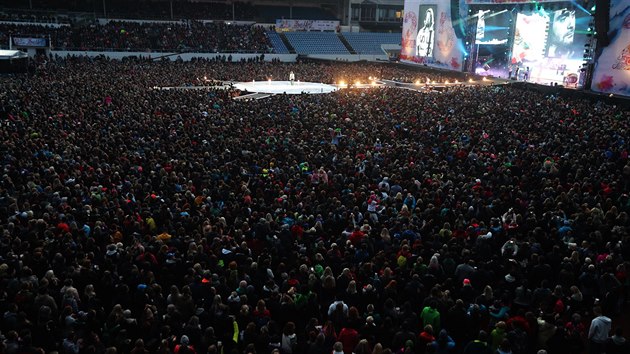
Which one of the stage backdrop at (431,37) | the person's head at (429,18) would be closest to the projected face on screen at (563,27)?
the stage backdrop at (431,37)

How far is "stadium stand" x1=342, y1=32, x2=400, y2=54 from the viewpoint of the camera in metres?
60.2

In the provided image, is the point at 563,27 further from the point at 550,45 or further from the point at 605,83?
the point at 605,83

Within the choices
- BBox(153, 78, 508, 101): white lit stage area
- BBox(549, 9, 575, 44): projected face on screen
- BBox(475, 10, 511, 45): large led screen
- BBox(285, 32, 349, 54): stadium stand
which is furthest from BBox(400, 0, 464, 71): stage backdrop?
BBox(285, 32, 349, 54): stadium stand

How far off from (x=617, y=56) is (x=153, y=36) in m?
41.8

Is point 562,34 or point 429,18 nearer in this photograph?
point 562,34

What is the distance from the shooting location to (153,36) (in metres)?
52.9

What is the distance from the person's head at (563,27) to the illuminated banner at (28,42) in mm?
41099

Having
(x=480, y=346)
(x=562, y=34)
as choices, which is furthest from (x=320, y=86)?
(x=480, y=346)

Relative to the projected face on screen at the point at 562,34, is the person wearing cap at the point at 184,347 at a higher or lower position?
lower

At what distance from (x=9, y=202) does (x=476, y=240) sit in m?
9.23

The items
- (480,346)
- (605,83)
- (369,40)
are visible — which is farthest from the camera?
(369,40)

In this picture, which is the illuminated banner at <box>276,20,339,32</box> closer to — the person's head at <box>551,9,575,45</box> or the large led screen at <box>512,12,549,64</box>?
the large led screen at <box>512,12,549,64</box>

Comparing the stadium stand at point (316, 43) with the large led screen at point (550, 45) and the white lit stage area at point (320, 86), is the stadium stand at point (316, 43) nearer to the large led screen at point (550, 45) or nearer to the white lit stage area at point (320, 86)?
the white lit stage area at point (320, 86)

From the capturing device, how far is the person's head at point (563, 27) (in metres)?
33.8
